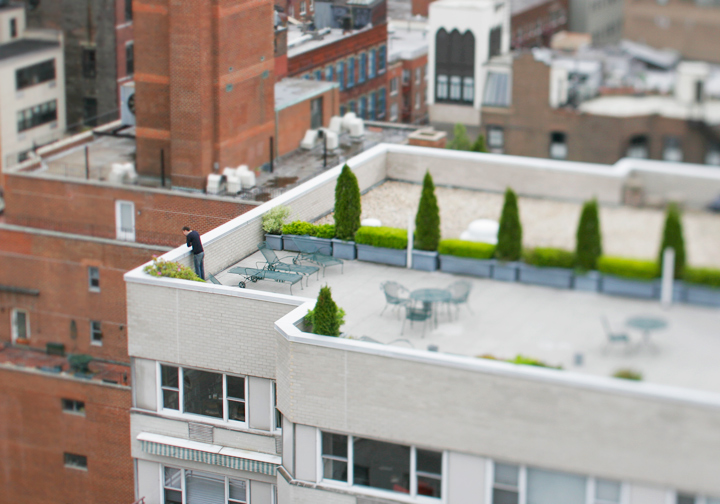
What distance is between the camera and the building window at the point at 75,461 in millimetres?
66250

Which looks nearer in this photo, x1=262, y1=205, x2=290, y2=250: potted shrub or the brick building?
x1=262, y1=205, x2=290, y2=250: potted shrub

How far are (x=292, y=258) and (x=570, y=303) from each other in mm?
9354

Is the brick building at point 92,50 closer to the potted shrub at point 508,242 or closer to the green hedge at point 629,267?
the potted shrub at point 508,242

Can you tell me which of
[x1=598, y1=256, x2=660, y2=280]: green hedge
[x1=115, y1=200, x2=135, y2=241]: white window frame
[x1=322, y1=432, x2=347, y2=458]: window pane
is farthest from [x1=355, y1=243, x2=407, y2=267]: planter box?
[x1=115, y1=200, x2=135, y2=241]: white window frame

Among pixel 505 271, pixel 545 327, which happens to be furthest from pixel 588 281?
pixel 505 271

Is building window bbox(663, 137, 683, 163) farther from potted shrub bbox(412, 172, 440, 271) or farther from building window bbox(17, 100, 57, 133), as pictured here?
building window bbox(17, 100, 57, 133)

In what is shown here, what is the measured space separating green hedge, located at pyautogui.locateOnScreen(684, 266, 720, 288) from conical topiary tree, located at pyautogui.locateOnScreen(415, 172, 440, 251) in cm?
756

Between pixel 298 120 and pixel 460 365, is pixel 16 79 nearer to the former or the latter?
pixel 298 120

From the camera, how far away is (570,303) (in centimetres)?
2742

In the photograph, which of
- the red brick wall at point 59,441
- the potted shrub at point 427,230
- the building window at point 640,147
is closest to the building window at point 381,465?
the potted shrub at point 427,230

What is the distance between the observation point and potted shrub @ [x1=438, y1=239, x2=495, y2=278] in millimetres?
29844

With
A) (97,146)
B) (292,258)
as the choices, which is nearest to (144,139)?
(97,146)

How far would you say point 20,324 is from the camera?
236ft

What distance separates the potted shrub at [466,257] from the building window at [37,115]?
7483 cm
